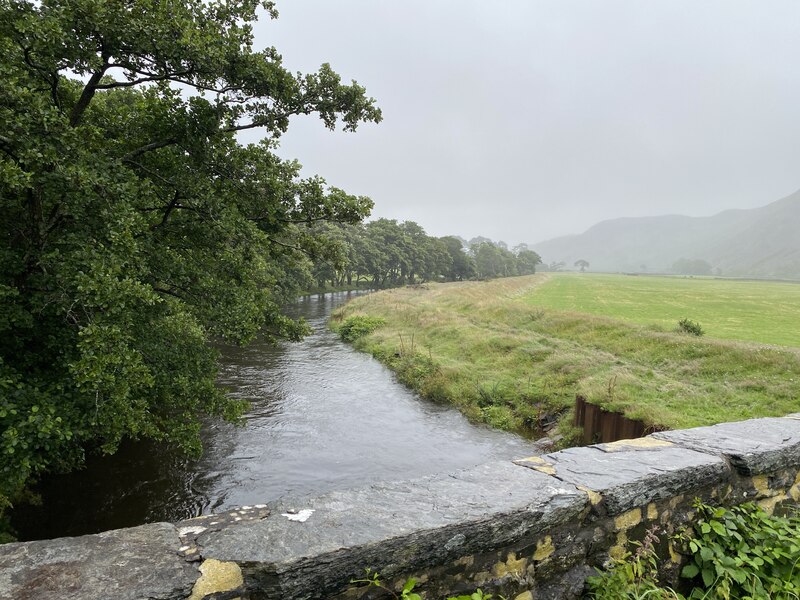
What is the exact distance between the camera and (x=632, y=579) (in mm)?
3000

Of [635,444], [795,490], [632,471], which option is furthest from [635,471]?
[795,490]

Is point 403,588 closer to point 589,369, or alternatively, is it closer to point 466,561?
point 466,561

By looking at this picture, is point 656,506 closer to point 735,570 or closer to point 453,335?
point 735,570

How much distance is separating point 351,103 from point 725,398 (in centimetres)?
1337

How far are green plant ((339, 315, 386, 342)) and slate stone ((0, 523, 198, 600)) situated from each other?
26.5 m

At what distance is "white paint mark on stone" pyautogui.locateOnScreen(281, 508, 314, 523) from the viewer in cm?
257

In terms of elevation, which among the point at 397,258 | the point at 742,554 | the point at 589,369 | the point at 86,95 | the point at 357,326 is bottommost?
the point at 589,369

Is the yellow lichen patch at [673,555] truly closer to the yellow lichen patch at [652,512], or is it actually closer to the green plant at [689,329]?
the yellow lichen patch at [652,512]

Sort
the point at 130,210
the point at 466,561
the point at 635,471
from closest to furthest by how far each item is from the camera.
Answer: the point at 466,561, the point at 635,471, the point at 130,210

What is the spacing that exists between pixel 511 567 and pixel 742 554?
1.96 meters

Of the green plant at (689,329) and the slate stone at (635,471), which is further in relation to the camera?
the green plant at (689,329)

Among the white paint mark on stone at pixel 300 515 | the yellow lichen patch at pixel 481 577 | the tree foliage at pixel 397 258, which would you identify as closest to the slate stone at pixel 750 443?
the yellow lichen patch at pixel 481 577

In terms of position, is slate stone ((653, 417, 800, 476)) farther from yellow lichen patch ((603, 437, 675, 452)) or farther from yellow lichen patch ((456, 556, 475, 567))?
yellow lichen patch ((456, 556, 475, 567))

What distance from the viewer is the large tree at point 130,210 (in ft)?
19.0
